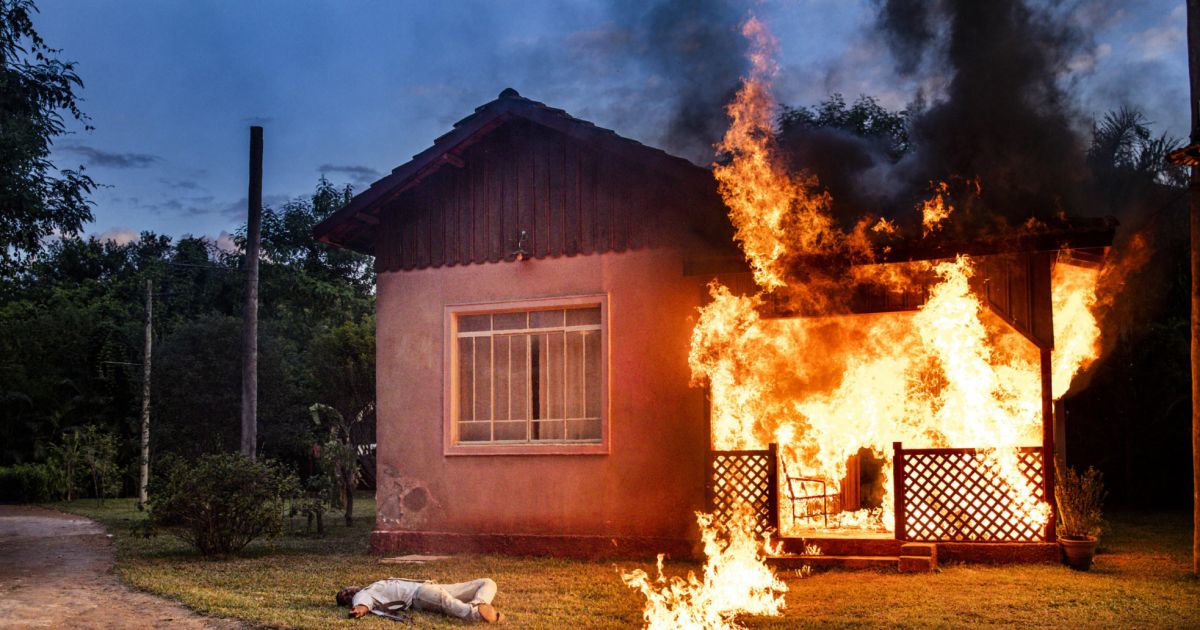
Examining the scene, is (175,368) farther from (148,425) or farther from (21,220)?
(21,220)

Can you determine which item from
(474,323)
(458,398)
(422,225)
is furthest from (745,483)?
(422,225)

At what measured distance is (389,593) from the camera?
27.9ft

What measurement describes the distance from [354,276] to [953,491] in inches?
1232

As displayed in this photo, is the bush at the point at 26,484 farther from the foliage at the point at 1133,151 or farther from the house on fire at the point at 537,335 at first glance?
the foliage at the point at 1133,151

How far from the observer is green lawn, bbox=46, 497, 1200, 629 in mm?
7973

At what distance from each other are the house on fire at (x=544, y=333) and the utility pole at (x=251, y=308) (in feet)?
8.91

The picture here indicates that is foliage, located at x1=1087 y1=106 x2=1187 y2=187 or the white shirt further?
foliage, located at x1=1087 y1=106 x2=1187 y2=187

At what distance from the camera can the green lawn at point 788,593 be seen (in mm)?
7973

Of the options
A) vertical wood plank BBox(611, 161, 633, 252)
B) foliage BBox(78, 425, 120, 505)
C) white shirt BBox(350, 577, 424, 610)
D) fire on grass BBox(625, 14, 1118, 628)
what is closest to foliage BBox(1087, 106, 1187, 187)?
fire on grass BBox(625, 14, 1118, 628)

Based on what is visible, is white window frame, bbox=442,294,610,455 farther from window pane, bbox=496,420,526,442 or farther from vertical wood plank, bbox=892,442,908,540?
vertical wood plank, bbox=892,442,908,540

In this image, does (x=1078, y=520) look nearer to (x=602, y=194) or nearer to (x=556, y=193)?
(x=602, y=194)

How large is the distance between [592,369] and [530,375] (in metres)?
0.86

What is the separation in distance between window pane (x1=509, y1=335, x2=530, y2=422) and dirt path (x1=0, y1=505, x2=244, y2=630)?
469 cm

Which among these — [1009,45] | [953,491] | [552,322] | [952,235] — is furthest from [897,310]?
[552,322]
